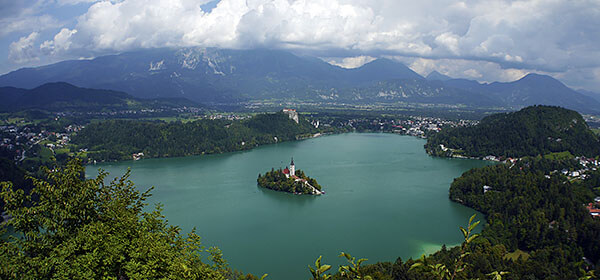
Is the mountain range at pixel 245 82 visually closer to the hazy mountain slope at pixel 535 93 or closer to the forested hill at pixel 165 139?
the hazy mountain slope at pixel 535 93

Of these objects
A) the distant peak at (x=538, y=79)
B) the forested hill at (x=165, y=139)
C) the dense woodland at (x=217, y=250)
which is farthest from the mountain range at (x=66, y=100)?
the distant peak at (x=538, y=79)

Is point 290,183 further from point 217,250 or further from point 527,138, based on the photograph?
point 527,138

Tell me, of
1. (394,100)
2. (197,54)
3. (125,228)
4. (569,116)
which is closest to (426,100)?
(394,100)

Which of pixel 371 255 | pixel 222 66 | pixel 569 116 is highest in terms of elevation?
pixel 222 66

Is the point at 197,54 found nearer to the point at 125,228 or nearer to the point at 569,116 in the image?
the point at 569,116

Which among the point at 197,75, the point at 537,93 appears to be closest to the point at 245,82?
the point at 197,75

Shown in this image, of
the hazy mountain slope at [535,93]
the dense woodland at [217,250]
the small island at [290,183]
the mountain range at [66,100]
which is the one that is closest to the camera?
the dense woodland at [217,250]

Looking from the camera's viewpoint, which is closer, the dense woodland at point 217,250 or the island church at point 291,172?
the dense woodland at point 217,250
